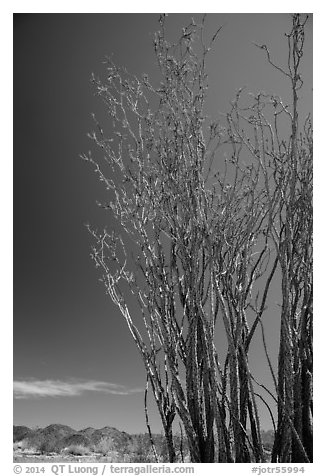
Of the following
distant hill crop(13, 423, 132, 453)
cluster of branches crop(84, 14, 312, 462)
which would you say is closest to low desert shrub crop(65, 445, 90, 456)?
distant hill crop(13, 423, 132, 453)

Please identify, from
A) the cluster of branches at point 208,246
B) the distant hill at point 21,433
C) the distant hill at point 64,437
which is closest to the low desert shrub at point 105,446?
the distant hill at point 64,437

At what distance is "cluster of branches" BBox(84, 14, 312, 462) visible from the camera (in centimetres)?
199

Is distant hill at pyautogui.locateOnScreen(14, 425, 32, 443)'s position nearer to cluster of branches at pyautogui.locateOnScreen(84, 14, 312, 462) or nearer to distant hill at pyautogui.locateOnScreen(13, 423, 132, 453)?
distant hill at pyautogui.locateOnScreen(13, 423, 132, 453)

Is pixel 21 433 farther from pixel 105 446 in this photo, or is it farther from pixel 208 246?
pixel 208 246

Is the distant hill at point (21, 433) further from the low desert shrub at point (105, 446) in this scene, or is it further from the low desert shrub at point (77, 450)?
the low desert shrub at point (105, 446)

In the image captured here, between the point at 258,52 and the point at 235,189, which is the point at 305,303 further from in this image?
the point at 258,52

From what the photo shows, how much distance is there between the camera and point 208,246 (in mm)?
2053

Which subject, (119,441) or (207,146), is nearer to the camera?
(207,146)

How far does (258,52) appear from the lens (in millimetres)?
2512

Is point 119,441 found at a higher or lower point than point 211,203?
lower

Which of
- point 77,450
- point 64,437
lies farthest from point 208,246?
point 64,437
